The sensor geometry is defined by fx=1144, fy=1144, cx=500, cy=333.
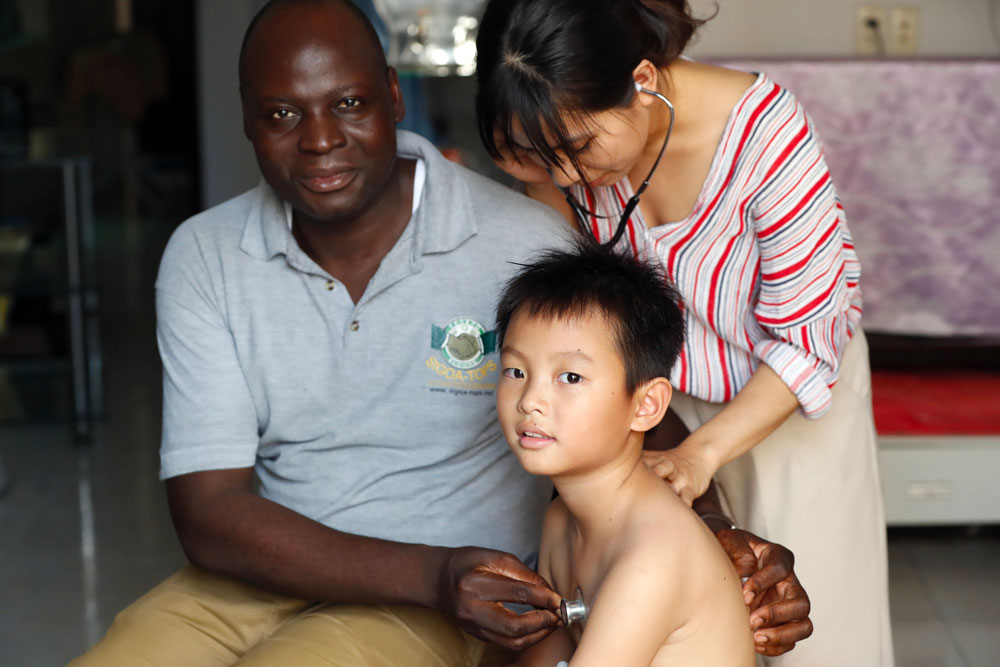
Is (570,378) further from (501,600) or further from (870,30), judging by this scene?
(870,30)

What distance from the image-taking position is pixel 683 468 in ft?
5.24

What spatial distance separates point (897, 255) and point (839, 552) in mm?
1631

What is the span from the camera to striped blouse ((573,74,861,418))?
164cm

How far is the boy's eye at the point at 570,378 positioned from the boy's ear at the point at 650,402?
9 centimetres

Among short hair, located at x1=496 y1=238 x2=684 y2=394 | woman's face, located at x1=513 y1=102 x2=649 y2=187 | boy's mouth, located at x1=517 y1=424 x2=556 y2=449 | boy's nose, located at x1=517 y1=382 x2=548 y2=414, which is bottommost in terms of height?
boy's mouth, located at x1=517 y1=424 x2=556 y2=449

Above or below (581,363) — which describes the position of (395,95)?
above

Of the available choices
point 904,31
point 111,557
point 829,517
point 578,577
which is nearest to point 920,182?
point 904,31

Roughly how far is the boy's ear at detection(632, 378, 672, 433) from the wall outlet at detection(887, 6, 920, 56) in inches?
87.8

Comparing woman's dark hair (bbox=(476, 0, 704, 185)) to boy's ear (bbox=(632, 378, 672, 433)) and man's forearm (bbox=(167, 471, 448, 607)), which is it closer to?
boy's ear (bbox=(632, 378, 672, 433))

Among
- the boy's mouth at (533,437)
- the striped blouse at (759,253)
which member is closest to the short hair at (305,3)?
the striped blouse at (759,253)

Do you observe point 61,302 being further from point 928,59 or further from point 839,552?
point 839,552

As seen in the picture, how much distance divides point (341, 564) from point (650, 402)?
47 centimetres

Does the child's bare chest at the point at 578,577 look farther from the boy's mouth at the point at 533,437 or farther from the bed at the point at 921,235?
the bed at the point at 921,235

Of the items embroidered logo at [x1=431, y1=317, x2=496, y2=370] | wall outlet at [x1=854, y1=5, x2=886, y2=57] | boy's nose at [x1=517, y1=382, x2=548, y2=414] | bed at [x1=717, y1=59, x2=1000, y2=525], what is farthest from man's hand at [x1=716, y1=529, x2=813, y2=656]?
wall outlet at [x1=854, y1=5, x2=886, y2=57]
